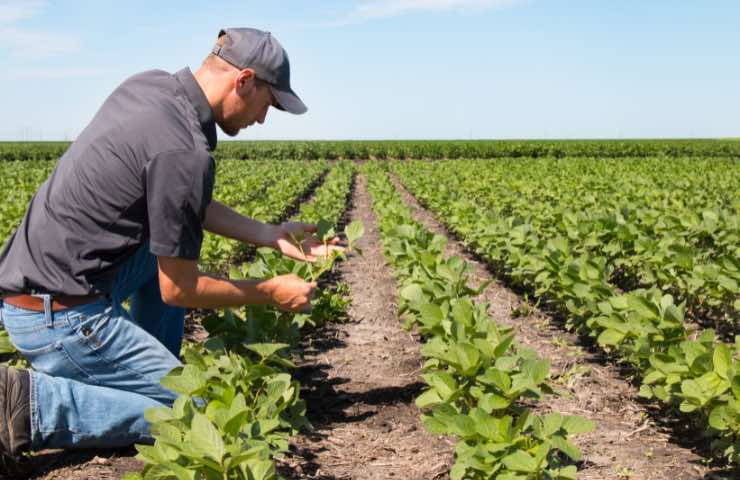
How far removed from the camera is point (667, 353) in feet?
10.8

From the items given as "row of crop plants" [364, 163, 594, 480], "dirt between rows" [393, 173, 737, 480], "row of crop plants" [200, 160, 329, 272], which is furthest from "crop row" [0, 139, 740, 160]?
"row of crop plants" [364, 163, 594, 480]

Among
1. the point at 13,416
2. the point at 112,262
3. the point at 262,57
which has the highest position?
the point at 262,57

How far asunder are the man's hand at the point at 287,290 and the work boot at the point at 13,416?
40.2 inches

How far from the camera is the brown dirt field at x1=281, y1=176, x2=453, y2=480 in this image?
3.02 metres

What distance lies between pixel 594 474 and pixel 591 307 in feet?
4.77

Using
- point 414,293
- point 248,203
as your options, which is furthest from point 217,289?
point 248,203

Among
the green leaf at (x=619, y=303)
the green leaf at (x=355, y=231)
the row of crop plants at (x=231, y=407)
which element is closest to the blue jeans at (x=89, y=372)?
the row of crop plants at (x=231, y=407)

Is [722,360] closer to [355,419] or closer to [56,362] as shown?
[355,419]

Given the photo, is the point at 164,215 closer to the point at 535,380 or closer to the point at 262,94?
the point at 262,94

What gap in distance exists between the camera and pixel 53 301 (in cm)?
266

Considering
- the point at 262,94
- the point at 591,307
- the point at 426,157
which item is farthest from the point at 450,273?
the point at 426,157

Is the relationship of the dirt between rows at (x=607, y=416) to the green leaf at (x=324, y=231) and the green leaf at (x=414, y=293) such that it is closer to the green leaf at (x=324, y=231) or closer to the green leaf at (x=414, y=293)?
the green leaf at (x=414, y=293)

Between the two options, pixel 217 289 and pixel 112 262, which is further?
pixel 112 262

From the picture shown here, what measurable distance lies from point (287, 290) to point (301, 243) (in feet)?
1.87
